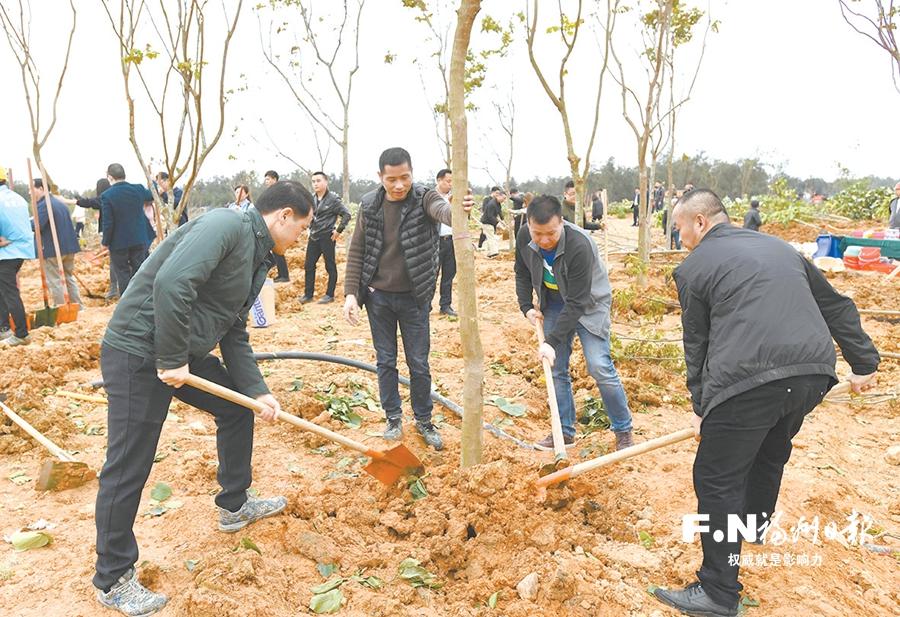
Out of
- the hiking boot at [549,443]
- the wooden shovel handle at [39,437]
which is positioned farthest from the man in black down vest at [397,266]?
the wooden shovel handle at [39,437]

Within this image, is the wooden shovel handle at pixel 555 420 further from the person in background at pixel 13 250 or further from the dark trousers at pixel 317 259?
the person in background at pixel 13 250

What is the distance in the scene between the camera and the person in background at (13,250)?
6.08m

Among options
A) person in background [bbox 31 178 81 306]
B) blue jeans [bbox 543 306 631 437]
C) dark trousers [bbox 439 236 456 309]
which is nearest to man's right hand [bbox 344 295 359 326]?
blue jeans [bbox 543 306 631 437]

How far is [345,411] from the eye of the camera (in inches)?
179

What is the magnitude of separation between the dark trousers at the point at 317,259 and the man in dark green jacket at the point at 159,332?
5490mm

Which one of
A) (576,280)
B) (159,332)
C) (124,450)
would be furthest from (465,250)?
(124,450)

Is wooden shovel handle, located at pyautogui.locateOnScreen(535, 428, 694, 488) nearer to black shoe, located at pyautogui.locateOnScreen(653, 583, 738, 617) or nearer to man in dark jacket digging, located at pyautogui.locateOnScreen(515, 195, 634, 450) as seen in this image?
black shoe, located at pyautogui.locateOnScreen(653, 583, 738, 617)

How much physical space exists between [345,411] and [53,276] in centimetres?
538

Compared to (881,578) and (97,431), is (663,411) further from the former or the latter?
(97,431)

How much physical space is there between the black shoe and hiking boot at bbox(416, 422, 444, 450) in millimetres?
1782

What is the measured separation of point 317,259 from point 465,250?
5.73 meters

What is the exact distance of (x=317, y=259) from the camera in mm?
8383

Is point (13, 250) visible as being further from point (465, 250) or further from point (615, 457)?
point (615, 457)

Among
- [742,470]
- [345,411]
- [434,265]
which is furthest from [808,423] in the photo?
[345,411]
